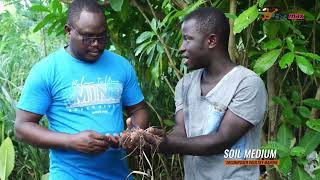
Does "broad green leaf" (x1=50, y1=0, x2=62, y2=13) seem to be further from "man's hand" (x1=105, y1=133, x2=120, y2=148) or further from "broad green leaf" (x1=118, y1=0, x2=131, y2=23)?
"man's hand" (x1=105, y1=133, x2=120, y2=148)

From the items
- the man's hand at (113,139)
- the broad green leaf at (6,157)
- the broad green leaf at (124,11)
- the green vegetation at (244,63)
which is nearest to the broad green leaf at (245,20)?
the green vegetation at (244,63)

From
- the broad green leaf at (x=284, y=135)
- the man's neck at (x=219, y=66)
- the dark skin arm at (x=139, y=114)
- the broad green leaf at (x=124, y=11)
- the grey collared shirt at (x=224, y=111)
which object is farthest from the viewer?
the broad green leaf at (x=124, y=11)

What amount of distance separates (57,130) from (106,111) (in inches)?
8.7

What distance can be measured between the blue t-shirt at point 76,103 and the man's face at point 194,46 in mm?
389

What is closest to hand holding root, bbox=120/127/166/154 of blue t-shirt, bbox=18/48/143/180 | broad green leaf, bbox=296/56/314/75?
blue t-shirt, bbox=18/48/143/180

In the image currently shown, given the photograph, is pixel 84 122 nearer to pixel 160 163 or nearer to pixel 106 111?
pixel 106 111

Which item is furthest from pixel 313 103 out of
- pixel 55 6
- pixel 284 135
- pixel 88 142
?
pixel 55 6

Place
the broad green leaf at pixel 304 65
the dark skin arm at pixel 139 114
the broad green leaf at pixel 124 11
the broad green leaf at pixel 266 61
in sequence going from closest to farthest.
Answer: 1. the broad green leaf at pixel 304 65
2. the broad green leaf at pixel 266 61
3. the dark skin arm at pixel 139 114
4. the broad green leaf at pixel 124 11

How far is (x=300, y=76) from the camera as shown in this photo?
8.43 feet

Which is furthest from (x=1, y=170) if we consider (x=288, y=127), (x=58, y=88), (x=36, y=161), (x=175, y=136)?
(x=288, y=127)

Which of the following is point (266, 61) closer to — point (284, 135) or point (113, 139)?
point (284, 135)

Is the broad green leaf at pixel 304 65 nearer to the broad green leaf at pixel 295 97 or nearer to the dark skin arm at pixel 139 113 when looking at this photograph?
the broad green leaf at pixel 295 97

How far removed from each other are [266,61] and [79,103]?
81 cm

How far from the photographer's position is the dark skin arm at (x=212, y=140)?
5.63 ft
